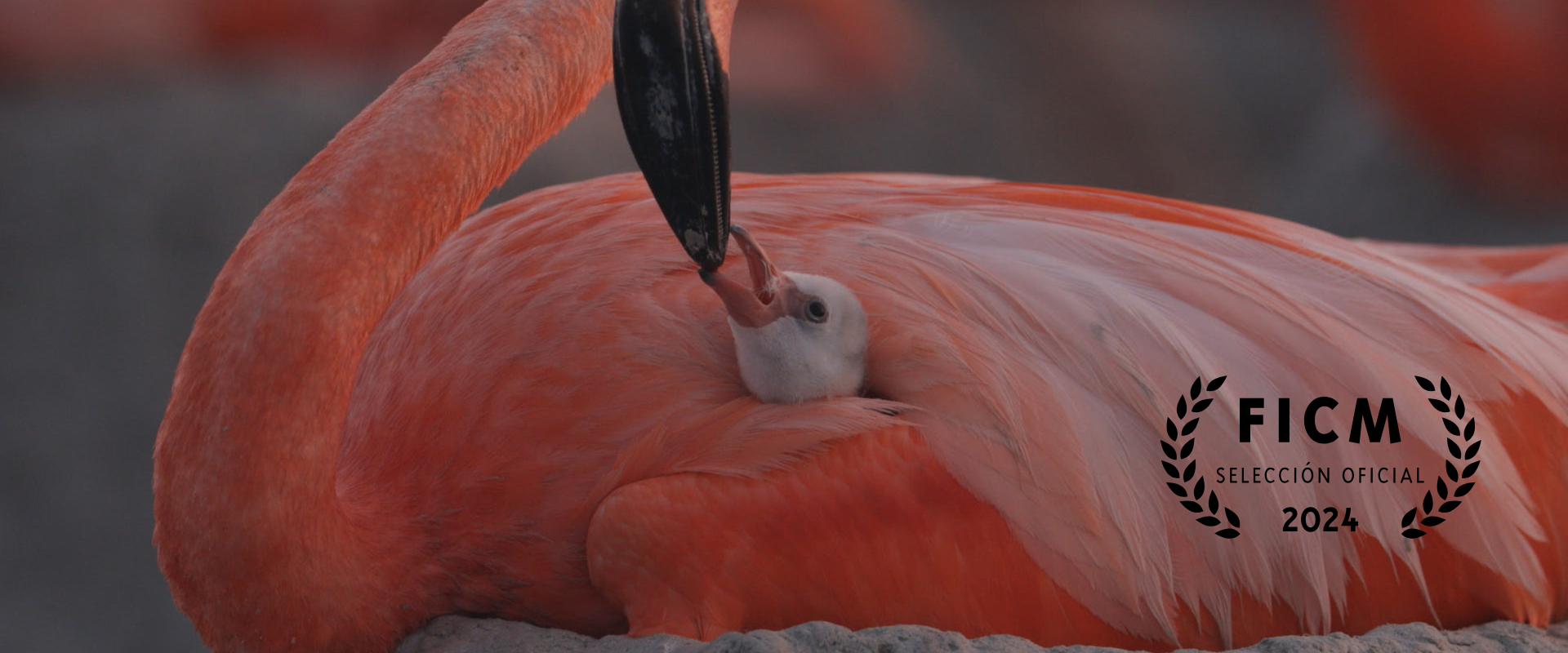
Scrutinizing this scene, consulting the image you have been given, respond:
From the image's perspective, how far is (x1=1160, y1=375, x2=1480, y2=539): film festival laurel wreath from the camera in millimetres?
1239

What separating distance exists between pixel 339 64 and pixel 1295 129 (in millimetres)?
3406

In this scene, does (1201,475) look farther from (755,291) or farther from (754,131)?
(754,131)

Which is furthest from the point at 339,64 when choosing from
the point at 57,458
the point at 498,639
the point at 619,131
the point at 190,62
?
the point at 498,639

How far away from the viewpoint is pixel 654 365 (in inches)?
48.4

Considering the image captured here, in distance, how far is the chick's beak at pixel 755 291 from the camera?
1.14m

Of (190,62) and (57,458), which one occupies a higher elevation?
(190,62)

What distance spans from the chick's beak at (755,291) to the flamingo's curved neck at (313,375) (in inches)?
12.9

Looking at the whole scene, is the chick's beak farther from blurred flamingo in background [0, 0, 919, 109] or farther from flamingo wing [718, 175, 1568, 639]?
blurred flamingo in background [0, 0, 919, 109]

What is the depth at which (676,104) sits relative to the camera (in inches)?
41.0

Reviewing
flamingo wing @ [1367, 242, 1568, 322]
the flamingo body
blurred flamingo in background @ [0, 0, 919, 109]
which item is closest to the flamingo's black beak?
the flamingo body

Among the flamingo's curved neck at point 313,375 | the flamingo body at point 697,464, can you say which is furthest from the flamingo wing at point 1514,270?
the flamingo's curved neck at point 313,375

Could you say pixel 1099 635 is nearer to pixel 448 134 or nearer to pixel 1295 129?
pixel 448 134

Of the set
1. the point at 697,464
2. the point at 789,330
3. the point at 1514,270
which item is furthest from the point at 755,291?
the point at 1514,270

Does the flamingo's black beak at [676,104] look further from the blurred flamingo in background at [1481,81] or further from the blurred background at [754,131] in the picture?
the blurred flamingo in background at [1481,81]
